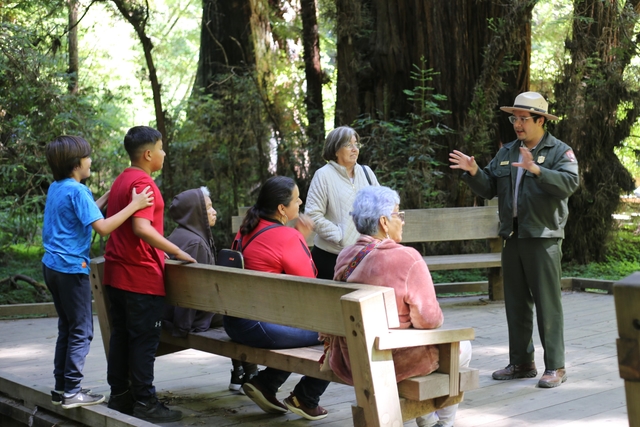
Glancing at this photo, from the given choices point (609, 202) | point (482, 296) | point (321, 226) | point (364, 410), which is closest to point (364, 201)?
point (364, 410)

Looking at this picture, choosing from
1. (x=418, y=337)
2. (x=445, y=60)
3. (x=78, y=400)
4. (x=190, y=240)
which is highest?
(x=445, y=60)

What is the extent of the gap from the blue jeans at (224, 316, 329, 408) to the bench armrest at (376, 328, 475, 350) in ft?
2.92

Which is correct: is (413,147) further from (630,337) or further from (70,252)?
(630,337)

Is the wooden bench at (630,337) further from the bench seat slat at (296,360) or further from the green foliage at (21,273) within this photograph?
the green foliage at (21,273)

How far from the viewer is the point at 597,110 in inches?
407

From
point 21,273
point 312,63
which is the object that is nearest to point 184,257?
point 21,273

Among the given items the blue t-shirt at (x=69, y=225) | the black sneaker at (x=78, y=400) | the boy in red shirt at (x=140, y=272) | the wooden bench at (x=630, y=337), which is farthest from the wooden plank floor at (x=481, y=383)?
the wooden bench at (x=630, y=337)

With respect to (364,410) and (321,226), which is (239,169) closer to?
(321,226)

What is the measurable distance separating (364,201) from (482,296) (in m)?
5.18

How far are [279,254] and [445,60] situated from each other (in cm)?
690

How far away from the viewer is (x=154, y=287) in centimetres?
433

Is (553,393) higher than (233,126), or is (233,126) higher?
(233,126)

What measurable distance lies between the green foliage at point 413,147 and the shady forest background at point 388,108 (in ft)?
0.08

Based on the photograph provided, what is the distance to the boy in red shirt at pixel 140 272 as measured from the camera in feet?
14.0
